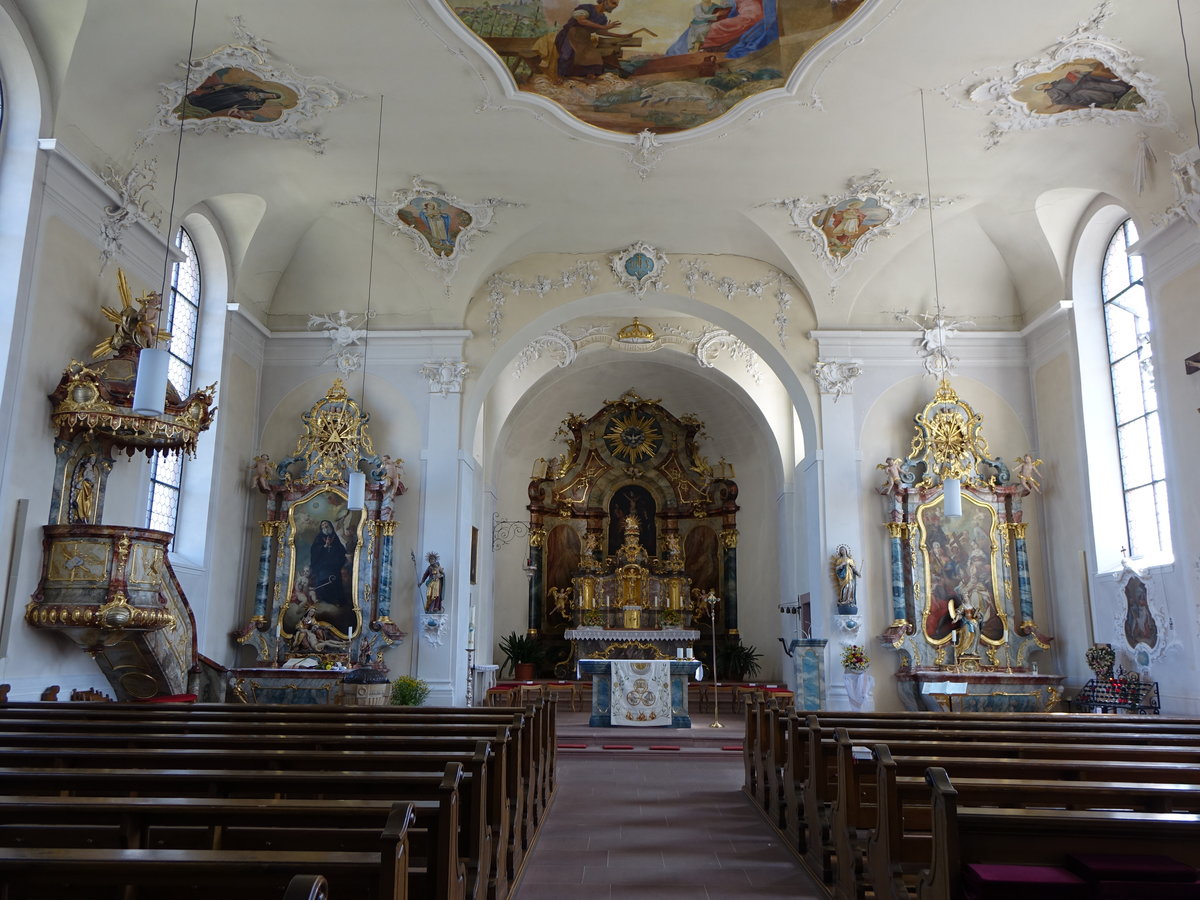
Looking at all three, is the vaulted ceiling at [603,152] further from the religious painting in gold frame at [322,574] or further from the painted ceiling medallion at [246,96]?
the religious painting in gold frame at [322,574]

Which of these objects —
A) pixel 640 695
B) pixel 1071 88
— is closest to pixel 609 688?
pixel 640 695

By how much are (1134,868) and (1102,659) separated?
10.9 m

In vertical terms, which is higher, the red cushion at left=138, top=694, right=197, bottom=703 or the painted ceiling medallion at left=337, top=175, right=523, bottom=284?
the painted ceiling medallion at left=337, top=175, right=523, bottom=284

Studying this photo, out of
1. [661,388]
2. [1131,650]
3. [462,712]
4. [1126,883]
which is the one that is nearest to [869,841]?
[1126,883]

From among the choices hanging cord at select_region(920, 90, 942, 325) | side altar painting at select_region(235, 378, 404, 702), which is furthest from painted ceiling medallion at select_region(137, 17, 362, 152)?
hanging cord at select_region(920, 90, 942, 325)

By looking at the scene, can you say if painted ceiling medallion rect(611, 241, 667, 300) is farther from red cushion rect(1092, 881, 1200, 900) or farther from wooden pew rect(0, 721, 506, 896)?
red cushion rect(1092, 881, 1200, 900)

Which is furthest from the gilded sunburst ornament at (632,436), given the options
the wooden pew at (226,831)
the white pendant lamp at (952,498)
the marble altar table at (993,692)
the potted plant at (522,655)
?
the wooden pew at (226,831)

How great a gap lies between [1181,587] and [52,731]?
11.8 meters

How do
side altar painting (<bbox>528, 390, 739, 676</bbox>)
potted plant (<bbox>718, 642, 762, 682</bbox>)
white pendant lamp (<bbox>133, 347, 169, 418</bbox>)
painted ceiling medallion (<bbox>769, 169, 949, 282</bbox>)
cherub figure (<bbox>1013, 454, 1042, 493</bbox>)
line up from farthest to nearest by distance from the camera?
1. side altar painting (<bbox>528, 390, 739, 676</bbox>)
2. potted plant (<bbox>718, 642, 762, 682</bbox>)
3. cherub figure (<bbox>1013, 454, 1042, 493</bbox>)
4. painted ceiling medallion (<bbox>769, 169, 949, 282</bbox>)
5. white pendant lamp (<bbox>133, 347, 169, 418</bbox>)

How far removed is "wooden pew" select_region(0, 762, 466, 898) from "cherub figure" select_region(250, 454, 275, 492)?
10.9 metres

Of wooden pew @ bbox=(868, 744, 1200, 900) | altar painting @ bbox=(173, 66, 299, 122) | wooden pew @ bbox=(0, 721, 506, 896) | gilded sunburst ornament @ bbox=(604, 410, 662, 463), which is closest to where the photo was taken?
wooden pew @ bbox=(868, 744, 1200, 900)

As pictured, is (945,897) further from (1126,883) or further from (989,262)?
(989,262)

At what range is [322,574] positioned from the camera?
14555 millimetres

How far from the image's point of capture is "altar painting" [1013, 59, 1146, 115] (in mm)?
10688
